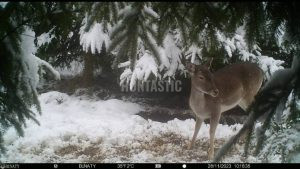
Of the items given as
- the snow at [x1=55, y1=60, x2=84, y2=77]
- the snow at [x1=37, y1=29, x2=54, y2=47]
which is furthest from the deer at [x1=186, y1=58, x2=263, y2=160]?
the snow at [x1=55, y1=60, x2=84, y2=77]

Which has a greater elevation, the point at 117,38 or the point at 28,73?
the point at 117,38

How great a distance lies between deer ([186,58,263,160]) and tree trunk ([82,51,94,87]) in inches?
135

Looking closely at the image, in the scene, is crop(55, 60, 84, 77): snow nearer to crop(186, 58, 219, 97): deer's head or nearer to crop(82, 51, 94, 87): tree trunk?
crop(82, 51, 94, 87): tree trunk

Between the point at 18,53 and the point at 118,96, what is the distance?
6.23 meters

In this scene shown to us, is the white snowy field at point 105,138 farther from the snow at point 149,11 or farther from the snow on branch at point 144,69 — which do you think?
the snow at point 149,11

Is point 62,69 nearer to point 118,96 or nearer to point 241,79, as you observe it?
point 118,96

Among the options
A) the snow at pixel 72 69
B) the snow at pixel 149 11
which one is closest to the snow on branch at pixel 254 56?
the snow at pixel 72 69

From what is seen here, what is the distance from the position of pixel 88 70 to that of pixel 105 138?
3.05 m

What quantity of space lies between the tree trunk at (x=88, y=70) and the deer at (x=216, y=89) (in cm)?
342

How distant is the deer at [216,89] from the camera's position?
5688 millimetres

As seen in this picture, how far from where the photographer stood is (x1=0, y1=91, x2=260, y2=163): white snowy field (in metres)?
5.65

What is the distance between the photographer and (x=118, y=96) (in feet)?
29.2

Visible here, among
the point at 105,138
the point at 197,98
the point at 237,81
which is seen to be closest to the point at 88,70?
the point at 105,138

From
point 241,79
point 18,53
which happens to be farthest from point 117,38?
point 241,79
